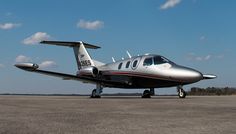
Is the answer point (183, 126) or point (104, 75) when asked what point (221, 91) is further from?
point (183, 126)

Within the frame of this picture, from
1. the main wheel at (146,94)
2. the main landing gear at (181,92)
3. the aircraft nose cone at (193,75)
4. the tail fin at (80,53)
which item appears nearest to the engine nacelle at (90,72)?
the tail fin at (80,53)

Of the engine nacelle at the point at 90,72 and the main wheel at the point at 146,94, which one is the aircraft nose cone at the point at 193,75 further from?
the engine nacelle at the point at 90,72

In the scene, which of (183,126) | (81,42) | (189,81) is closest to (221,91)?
(81,42)

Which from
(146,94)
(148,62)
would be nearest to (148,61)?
(148,62)

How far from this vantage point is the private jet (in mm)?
21864

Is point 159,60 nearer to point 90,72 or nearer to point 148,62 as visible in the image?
point 148,62

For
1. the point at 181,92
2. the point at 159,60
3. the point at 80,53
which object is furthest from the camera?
the point at 80,53

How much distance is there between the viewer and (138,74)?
2447 centimetres

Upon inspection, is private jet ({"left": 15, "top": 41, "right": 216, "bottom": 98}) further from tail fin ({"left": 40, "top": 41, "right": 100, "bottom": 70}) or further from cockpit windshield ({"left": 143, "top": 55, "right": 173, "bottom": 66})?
tail fin ({"left": 40, "top": 41, "right": 100, "bottom": 70})

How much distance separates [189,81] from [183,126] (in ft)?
48.5

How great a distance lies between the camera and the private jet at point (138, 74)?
21.9 metres

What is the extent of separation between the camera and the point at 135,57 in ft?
84.0

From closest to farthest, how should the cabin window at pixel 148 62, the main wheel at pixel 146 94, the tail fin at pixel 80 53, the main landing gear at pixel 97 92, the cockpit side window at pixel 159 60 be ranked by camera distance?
the cockpit side window at pixel 159 60 < the cabin window at pixel 148 62 < the main wheel at pixel 146 94 < the main landing gear at pixel 97 92 < the tail fin at pixel 80 53

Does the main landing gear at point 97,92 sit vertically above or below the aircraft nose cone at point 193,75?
below
